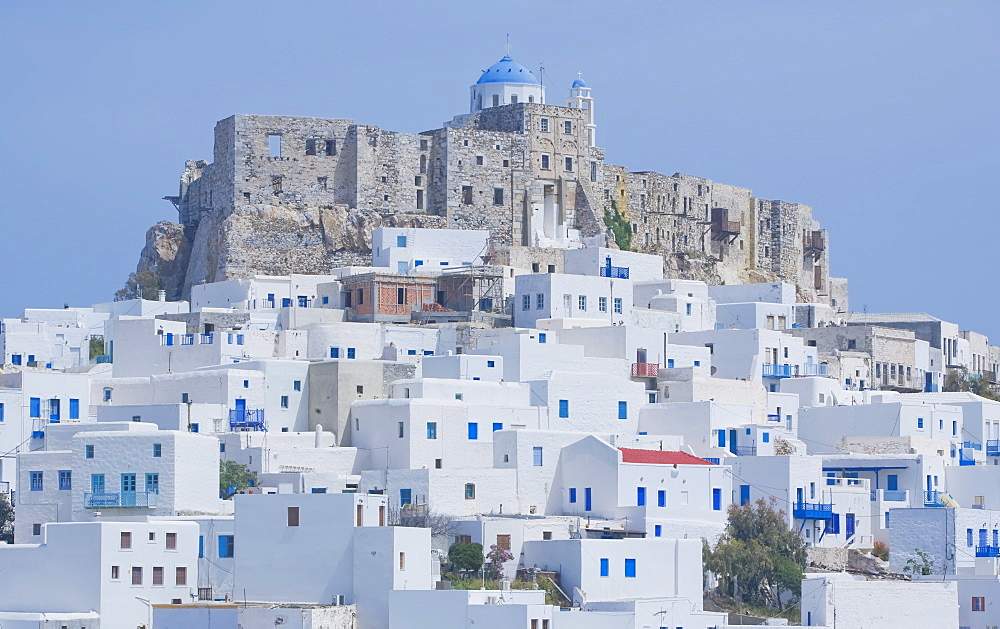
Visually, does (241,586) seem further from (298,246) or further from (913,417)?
(298,246)

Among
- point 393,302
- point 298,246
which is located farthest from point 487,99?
point 393,302

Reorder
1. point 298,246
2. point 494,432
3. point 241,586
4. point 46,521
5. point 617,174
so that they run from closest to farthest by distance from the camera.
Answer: point 241,586 < point 46,521 < point 494,432 < point 298,246 < point 617,174

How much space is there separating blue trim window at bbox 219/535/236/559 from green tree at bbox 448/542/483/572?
472 centimetres

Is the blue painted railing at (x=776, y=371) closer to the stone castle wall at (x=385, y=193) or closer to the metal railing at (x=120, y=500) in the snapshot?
the stone castle wall at (x=385, y=193)

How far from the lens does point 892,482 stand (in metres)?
55.9

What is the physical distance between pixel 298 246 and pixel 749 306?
14.9 m

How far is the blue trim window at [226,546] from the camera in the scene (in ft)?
154

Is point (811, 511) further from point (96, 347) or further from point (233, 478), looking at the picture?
point (96, 347)

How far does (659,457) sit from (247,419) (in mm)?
10563

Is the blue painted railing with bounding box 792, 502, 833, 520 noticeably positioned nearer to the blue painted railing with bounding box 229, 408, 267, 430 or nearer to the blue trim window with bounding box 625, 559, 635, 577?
the blue trim window with bounding box 625, 559, 635, 577

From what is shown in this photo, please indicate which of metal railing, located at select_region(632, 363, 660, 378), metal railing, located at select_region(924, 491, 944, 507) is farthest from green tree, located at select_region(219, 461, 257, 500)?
metal railing, located at select_region(924, 491, 944, 507)

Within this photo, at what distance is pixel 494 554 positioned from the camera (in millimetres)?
47750

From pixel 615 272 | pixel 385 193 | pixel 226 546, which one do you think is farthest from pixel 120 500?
pixel 385 193

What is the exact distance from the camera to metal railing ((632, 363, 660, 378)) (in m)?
61.3
